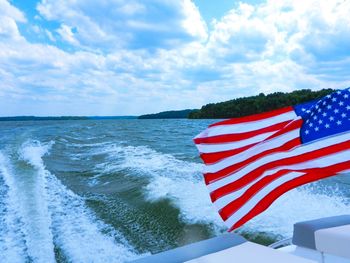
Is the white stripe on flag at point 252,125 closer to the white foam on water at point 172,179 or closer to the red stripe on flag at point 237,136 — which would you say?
the red stripe on flag at point 237,136

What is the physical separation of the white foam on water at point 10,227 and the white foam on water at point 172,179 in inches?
80.6

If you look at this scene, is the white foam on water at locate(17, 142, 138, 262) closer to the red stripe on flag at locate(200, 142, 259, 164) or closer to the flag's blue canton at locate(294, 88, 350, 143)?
the red stripe on flag at locate(200, 142, 259, 164)

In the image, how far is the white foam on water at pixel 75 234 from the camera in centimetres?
412

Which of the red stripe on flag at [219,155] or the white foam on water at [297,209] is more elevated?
the red stripe on flag at [219,155]

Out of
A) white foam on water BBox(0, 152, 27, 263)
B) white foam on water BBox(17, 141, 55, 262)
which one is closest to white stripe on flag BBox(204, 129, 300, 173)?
white foam on water BBox(17, 141, 55, 262)

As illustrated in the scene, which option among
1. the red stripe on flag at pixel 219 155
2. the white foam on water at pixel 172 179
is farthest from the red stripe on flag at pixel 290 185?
the white foam on water at pixel 172 179

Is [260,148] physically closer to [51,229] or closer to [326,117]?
[326,117]

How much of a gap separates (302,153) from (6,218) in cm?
456

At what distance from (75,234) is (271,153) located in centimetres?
311

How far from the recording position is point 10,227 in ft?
16.7

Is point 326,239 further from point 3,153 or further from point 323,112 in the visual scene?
point 3,153

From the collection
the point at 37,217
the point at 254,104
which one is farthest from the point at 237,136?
the point at 254,104

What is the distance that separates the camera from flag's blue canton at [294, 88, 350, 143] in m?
2.52

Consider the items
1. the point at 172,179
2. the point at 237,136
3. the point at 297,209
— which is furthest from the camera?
the point at 172,179
